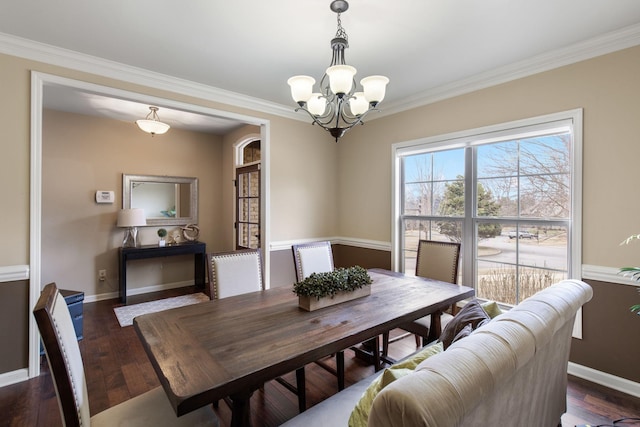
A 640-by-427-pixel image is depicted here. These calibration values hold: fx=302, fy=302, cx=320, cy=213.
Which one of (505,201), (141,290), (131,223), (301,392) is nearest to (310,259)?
(301,392)

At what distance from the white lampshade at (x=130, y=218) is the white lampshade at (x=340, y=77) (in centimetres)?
380

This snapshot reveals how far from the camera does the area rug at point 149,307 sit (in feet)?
12.1

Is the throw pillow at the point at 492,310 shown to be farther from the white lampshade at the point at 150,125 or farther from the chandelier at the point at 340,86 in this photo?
the white lampshade at the point at 150,125

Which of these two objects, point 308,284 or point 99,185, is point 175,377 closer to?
point 308,284

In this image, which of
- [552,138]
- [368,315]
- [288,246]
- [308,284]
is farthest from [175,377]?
[552,138]

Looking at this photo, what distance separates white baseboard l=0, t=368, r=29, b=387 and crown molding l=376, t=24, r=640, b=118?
4309 millimetres

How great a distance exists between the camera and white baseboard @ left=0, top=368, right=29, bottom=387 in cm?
229

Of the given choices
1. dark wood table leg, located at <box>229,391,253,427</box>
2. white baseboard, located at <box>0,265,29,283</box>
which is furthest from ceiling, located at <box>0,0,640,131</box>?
dark wood table leg, located at <box>229,391,253,427</box>

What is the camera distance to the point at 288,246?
12.9 feet

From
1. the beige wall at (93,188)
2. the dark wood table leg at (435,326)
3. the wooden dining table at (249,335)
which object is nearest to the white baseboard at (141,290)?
the beige wall at (93,188)

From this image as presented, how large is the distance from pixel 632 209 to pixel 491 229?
1000 mm

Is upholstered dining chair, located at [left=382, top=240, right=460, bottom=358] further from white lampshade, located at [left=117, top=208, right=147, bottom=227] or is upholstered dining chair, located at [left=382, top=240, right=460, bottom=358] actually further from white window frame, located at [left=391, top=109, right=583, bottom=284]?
white lampshade, located at [left=117, top=208, right=147, bottom=227]

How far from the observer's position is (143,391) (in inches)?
89.0

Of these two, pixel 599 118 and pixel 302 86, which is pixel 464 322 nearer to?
pixel 302 86
